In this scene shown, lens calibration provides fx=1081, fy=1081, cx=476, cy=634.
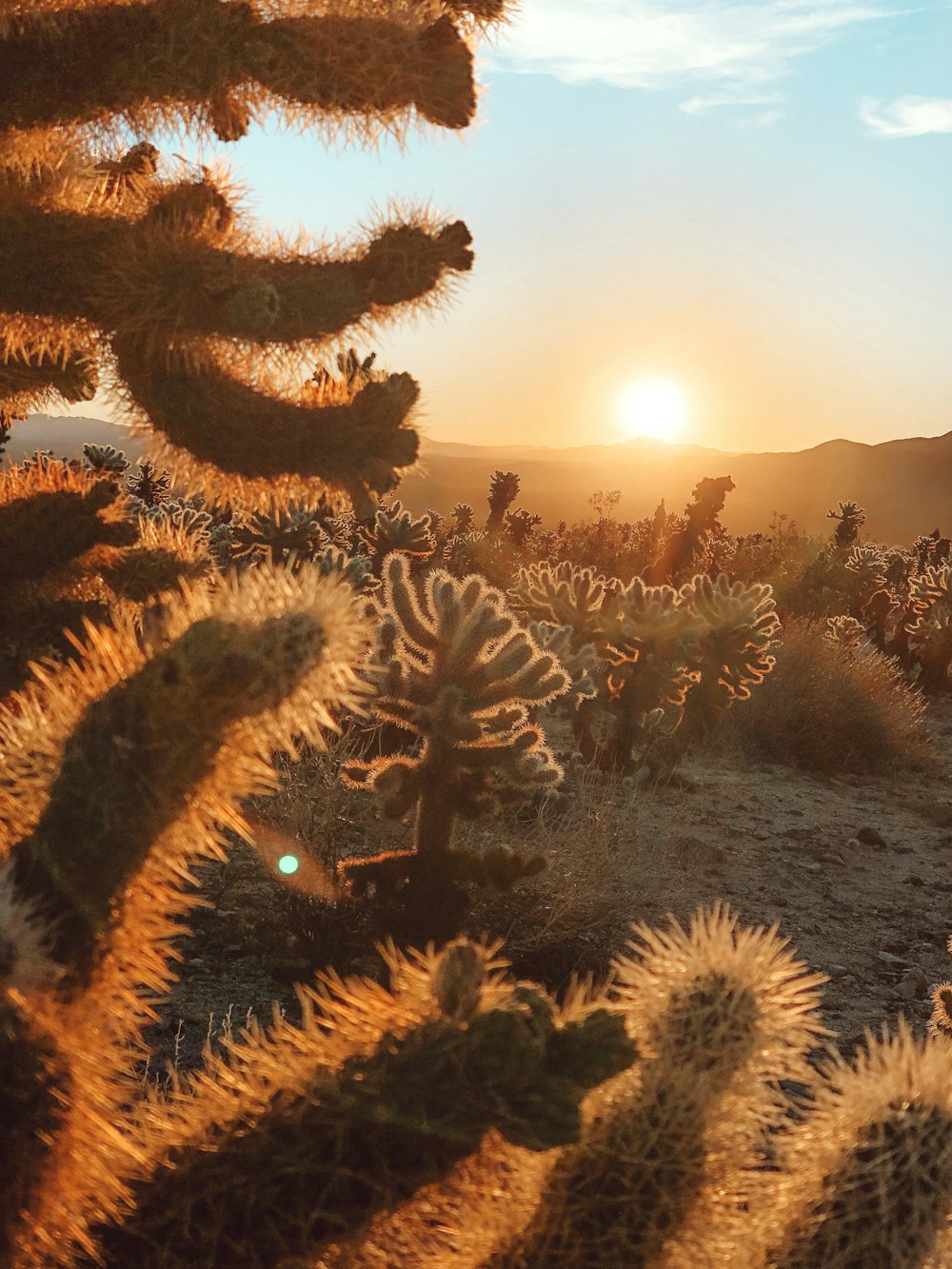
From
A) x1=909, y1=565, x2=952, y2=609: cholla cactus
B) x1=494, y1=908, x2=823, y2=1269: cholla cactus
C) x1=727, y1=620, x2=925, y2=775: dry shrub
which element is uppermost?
x1=909, y1=565, x2=952, y2=609: cholla cactus

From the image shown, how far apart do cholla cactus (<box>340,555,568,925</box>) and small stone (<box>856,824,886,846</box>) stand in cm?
360

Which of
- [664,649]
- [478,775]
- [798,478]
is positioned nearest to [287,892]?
[478,775]

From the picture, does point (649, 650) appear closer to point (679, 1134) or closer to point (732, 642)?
point (732, 642)

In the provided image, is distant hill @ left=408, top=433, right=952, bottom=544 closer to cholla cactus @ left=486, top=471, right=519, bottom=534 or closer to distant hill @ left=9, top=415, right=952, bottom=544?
distant hill @ left=9, top=415, right=952, bottom=544

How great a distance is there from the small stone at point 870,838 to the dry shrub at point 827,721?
6.40 feet

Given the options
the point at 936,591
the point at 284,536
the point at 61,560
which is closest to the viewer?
the point at 61,560

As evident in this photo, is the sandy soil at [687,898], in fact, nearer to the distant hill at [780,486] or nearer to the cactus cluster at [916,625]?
the cactus cluster at [916,625]

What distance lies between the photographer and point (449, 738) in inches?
160

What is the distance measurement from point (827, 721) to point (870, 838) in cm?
242

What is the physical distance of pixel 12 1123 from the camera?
1375 mm

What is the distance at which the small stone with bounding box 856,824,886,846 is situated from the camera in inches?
277

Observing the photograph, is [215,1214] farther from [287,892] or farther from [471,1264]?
[287,892]

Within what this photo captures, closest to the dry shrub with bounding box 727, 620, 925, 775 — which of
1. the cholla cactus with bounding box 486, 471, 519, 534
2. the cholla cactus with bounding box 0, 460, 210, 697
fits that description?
the cholla cactus with bounding box 0, 460, 210, 697

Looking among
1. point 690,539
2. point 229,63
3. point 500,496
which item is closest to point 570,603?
point 229,63
